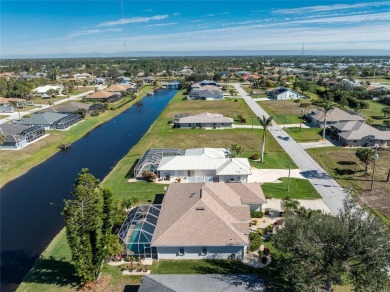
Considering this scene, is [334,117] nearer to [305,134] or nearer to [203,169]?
[305,134]

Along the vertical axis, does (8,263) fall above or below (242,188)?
below

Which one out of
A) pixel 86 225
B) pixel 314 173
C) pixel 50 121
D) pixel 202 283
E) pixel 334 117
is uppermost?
pixel 86 225

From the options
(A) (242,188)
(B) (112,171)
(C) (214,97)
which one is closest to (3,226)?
(B) (112,171)

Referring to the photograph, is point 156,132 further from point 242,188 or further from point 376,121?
point 376,121

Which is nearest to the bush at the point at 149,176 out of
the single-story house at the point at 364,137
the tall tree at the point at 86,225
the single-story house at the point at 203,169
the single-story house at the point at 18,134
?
the single-story house at the point at 203,169

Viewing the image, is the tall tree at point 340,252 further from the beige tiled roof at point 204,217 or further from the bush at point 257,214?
the bush at point 257,214

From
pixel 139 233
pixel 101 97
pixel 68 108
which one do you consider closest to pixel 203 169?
pixel 139 233
